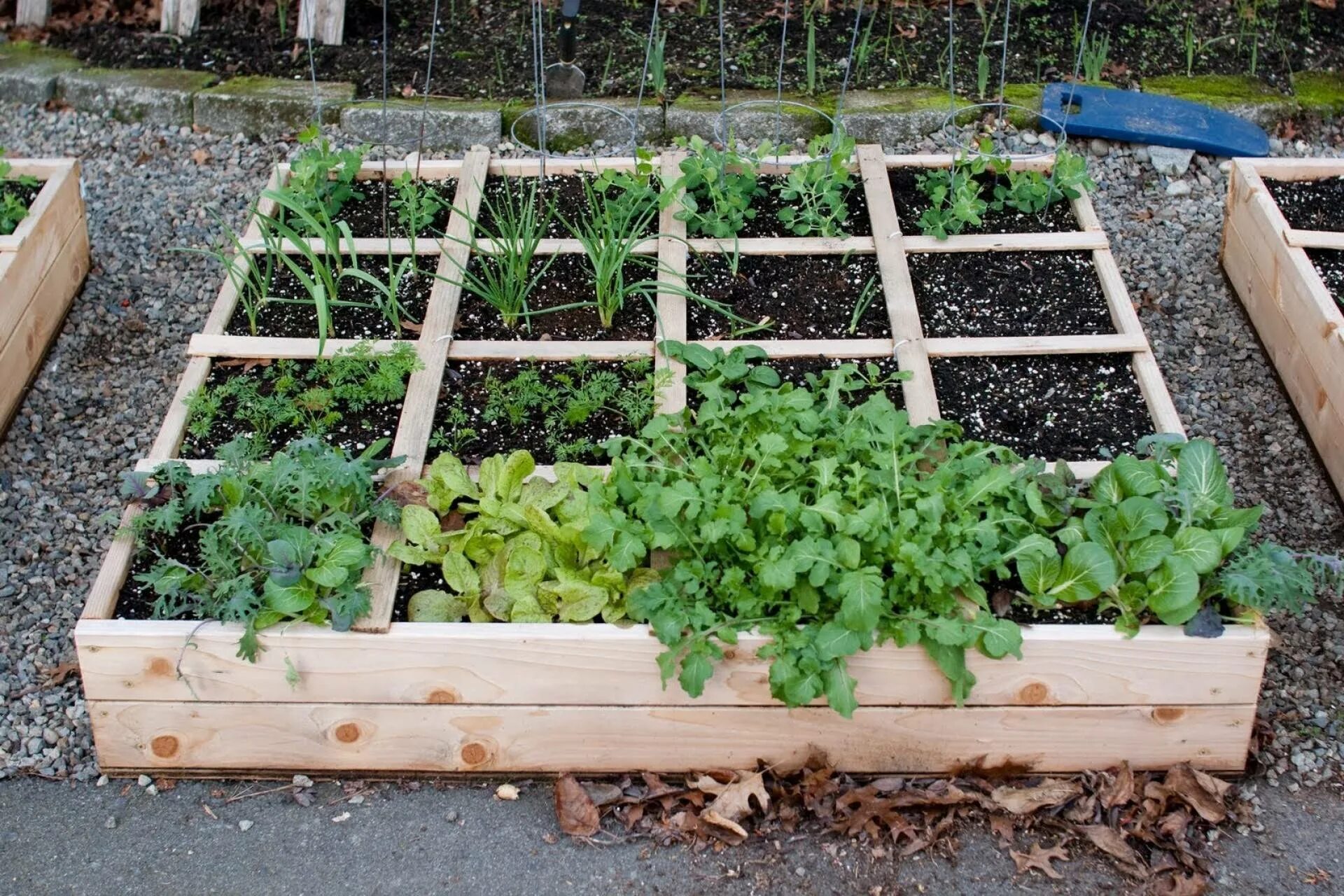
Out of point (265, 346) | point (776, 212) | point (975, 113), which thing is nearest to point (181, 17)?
point (265, 346)

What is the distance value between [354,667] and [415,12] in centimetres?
364

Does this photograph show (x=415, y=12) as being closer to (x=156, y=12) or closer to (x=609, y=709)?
(x=156, y=12)

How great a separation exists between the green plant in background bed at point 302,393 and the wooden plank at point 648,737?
695 mm

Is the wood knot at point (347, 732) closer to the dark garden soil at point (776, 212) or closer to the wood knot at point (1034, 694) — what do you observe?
the wood knot at point (1034, 694)

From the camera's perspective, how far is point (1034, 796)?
111 inches

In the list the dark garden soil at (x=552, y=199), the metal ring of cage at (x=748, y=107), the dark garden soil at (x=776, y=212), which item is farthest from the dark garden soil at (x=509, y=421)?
the metal ring of cage at (x=748, y=107)

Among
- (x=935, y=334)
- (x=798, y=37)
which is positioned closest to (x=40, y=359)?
(x=935, y=334)

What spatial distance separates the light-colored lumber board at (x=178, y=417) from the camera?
3.16m

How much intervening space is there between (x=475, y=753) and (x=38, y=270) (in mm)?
2135

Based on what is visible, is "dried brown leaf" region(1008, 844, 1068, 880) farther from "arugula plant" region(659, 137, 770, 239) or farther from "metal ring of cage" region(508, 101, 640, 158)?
"metal ring of cage" region(508, 101, 640, 158)

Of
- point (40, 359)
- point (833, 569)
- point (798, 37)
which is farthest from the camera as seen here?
point (798, 37)

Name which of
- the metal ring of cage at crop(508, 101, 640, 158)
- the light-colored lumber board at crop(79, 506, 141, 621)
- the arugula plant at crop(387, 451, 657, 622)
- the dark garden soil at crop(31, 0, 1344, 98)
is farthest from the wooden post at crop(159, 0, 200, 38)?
the arugula plant at crop(387, 451, 657, 622)

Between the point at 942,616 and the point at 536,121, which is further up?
the point at 536,121

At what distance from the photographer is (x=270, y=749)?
112 inches
